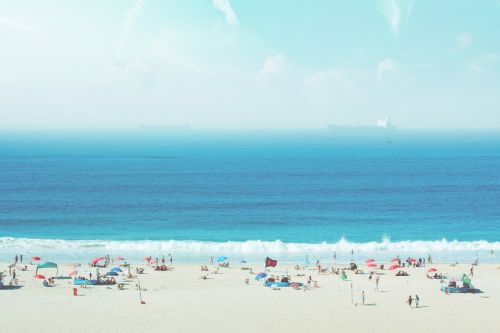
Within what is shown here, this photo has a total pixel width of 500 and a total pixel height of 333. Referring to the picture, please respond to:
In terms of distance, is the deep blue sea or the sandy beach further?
the deep blue sea

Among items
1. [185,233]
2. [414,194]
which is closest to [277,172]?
[414,194]

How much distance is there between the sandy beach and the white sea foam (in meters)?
8.76

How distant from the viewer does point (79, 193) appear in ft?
259

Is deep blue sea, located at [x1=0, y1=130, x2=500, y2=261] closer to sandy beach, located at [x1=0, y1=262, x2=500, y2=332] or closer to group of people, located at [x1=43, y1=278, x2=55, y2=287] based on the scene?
sandy beach, located at [x1=0, y1=262, x2=500, y2=332]

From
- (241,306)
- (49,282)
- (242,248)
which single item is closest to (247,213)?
(242,248)

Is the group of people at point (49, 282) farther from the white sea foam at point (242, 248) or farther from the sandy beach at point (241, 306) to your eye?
the white sea foam at point (242, 248)

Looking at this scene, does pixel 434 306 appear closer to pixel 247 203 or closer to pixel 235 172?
pixel 247 203

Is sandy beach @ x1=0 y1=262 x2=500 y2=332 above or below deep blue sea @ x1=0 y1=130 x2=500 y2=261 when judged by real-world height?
below

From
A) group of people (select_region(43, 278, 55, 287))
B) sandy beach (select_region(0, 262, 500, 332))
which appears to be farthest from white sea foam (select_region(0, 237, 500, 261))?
group of people (select_region(43, 278, 55, 287))

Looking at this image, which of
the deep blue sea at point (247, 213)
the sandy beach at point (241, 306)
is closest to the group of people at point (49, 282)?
the sandy beach at point (241, 306)

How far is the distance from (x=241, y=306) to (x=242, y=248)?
62.9 feet

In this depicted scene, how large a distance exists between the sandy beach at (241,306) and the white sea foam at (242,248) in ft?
28.7

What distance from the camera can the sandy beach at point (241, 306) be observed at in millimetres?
26203

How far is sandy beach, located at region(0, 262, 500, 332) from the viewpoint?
86.0 feet
